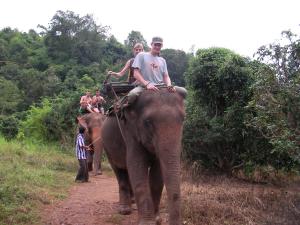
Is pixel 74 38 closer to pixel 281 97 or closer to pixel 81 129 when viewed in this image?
pixel 81 129

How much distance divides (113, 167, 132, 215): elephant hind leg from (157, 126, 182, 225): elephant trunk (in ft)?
8.18

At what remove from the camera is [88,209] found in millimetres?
8156

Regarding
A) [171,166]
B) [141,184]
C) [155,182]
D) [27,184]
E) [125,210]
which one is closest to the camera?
[171,166]

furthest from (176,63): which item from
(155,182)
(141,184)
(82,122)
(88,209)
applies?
(141,184)

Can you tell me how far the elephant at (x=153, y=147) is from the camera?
17.7 ft

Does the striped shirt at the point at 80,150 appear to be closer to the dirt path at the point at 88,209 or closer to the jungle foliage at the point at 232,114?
the dirt path at the point at 88,209

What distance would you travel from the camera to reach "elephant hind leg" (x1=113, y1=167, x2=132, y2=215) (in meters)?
7.80

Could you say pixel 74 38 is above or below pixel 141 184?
above

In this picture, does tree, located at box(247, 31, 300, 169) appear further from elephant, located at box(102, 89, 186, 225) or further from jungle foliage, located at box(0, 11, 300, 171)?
elephant, located at box(102, 89, 186, 225)

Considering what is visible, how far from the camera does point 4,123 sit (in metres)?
23.1

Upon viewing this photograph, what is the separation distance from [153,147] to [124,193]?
7.55 ft

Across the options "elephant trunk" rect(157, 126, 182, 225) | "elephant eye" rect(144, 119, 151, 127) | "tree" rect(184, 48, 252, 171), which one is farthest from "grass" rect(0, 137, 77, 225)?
"tree" rect(184, 48, 252, 171)

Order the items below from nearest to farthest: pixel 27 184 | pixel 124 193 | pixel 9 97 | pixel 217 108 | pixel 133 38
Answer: pixel 124 193 < pixel 27 184 < pixel 217 108 < pixel 9 97 < pixel 133 38

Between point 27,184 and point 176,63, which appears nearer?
point 27,184
